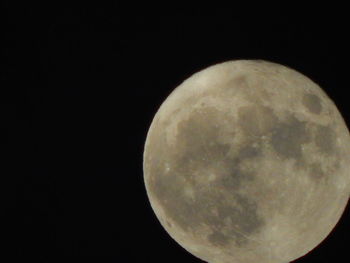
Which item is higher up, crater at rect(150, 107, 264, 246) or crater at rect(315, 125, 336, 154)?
crater at rect(315, 125, 336, 154)

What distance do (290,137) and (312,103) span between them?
44 cm

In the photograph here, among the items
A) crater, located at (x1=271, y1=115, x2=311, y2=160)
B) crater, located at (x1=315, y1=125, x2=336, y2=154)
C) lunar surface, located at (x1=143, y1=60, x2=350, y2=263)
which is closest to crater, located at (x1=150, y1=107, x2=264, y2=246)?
lunar surface, located at (x1=143, y1=60, x2=350, y2=263)

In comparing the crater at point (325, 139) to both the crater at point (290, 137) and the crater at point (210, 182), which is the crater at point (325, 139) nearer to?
the crater at point (290, 137)

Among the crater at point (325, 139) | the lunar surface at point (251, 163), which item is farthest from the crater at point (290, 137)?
the crater at point (325, 139)

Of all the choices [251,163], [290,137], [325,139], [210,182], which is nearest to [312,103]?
[325,139]

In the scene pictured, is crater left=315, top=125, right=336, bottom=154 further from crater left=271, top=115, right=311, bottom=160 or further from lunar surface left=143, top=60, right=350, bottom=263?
crater left=271, top=115, right=311, bottom=160

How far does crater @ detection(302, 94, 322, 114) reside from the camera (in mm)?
4941

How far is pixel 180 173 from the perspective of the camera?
4.94 meters

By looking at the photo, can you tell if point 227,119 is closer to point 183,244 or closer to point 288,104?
point 288,104

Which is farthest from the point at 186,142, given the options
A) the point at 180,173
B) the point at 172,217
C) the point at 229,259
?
the point at 229,259

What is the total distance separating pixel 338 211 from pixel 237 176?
1176mm

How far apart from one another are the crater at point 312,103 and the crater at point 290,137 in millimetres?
205

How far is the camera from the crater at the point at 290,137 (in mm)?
4691

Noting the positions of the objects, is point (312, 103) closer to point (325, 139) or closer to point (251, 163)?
point (325, 139)
